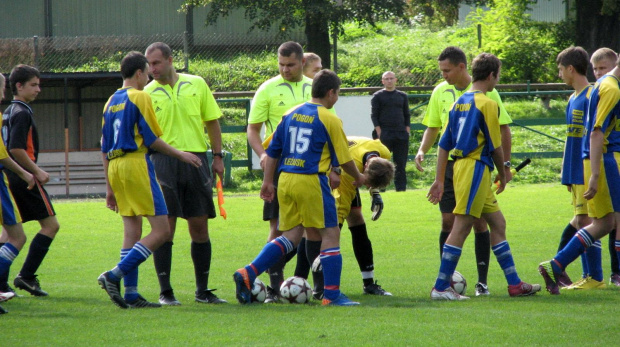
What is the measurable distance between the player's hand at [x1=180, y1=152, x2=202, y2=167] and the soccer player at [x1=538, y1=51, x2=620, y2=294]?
3.11 metres

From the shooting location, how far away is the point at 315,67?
8.52 metres

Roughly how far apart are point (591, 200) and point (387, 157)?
75.1 inches

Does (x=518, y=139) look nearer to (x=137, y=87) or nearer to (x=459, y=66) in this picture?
(x=459, y=66)

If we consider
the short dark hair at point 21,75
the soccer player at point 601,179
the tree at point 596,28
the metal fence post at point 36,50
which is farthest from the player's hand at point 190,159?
the tree at point 596,28

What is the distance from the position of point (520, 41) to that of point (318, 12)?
357 inches

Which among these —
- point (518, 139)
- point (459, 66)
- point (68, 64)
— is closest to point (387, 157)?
point (459, 66)

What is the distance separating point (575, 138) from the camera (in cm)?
763

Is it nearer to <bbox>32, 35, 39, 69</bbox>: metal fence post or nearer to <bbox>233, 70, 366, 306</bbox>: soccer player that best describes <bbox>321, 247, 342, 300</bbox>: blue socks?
<bbox>233, 70, 366, 306</bbox>: soccer player

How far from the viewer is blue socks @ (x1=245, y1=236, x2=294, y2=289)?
677cm

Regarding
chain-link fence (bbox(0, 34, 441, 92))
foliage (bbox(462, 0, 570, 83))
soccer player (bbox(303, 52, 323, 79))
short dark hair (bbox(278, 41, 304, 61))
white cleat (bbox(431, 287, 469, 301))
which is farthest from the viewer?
foliage (bbox(462, 0, 570, 83))

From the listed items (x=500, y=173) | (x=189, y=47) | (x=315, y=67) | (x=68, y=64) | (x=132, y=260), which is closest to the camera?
(x=132, y=260)

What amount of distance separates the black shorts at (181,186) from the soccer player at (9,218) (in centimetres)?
119

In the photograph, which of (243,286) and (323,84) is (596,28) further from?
(243,286)

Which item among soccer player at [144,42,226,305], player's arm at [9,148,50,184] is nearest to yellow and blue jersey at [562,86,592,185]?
soccer player at [144,42,226,305]
